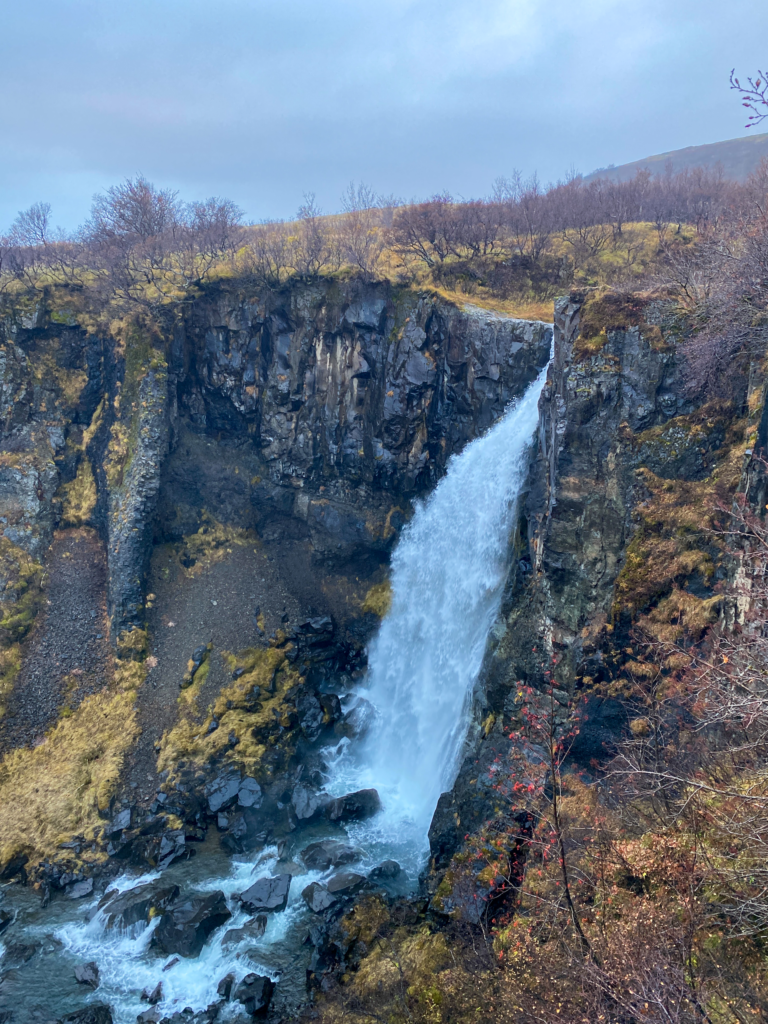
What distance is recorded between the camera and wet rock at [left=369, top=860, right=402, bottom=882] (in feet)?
63.5

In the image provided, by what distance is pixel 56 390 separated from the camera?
32.5 meters

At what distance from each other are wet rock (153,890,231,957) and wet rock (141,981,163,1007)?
3.58ft

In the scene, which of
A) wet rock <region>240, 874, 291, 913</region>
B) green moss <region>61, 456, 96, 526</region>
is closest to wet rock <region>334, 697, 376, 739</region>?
wet rock <region>240, 874, 291, 913</region>

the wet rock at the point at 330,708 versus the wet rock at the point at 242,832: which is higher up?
the wet rock at the point at 330,708

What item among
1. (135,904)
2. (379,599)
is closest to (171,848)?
(135,904)

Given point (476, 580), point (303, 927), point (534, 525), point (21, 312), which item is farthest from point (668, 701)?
point (21, 312)

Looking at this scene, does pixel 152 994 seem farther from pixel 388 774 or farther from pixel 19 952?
pixel 388 774

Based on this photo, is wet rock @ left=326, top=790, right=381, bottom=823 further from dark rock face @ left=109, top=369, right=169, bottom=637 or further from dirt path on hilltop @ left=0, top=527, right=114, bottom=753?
dark rock face @ left=109, top=369, right=169, bottom=637

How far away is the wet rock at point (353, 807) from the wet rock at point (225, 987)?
21.7 feet

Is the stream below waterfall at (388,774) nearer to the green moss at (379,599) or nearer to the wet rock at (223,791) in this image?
the green moss at (379,599)

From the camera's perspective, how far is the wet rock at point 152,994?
16.3m

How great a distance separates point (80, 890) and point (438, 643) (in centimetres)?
1743

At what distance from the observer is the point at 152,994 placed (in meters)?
16.4

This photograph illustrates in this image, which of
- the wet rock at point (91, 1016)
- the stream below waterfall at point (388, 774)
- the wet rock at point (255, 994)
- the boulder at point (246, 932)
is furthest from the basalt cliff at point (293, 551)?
the wet rock at point (91, 1016)
